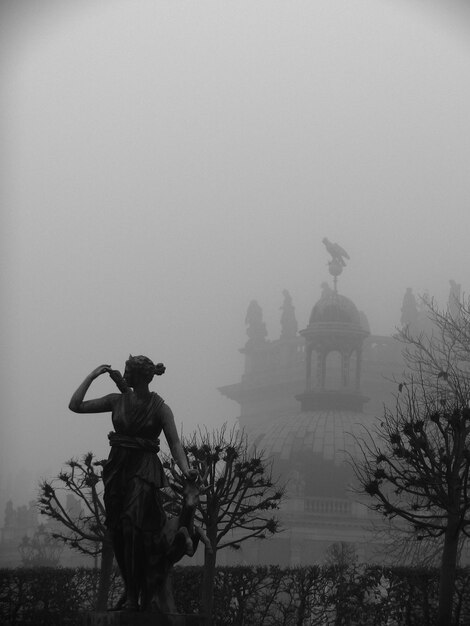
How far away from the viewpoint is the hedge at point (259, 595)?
1137 inches

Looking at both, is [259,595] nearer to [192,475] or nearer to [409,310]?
[192,475]

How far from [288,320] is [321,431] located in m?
51.5

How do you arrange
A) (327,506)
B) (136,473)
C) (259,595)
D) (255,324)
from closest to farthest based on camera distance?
(136,473) < (259,595) < (327,506) < (255,324)

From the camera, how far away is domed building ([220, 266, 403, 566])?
263 ft

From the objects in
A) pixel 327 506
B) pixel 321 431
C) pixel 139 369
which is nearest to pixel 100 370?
pixel 139 369

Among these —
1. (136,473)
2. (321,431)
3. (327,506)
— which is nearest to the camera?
(136,473)

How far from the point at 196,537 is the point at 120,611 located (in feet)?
4.60

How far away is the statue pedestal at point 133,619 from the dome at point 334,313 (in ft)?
273

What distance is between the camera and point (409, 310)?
12962 cm

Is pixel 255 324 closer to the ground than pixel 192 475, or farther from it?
farther from it

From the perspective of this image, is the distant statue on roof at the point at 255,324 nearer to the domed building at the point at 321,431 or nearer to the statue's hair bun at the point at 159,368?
the domed building at the point at 321,431

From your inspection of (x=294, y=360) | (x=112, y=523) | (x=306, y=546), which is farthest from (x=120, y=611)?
(x=294, y=360)

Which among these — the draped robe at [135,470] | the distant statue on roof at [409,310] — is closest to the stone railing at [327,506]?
the distant statue on roof at [409,310]

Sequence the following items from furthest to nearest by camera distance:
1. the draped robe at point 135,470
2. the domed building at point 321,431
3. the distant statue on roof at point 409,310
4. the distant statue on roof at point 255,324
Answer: the distant statue on roof at point 255,324 < the distant statue on roof at point 409,310 < the domed building at point 321,431 < the draped robe at point 135,470
